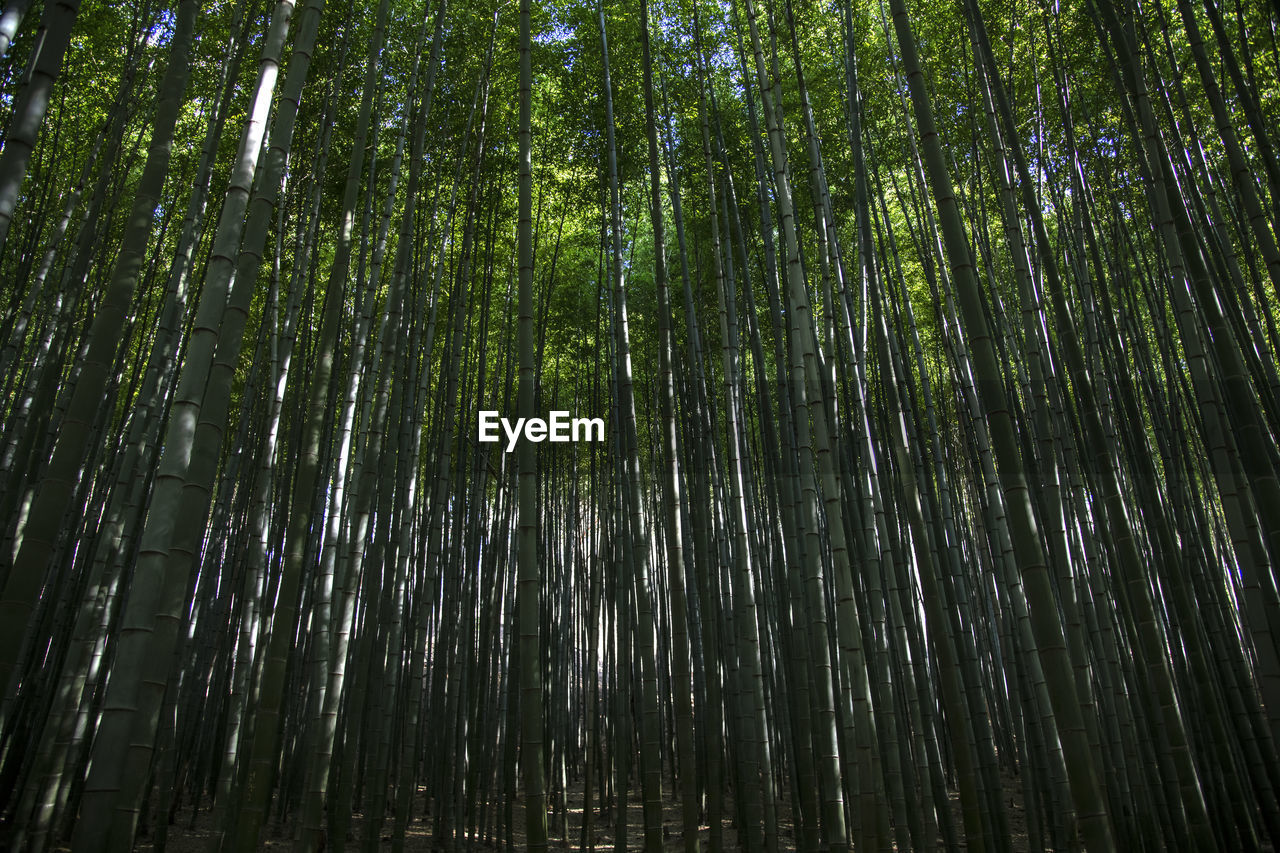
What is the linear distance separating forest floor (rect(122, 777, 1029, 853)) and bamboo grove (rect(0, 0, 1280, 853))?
0.22ft

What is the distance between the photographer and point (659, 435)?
6.84 meters

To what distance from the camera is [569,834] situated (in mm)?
5211

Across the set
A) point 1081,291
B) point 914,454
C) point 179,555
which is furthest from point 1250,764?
point 179,555

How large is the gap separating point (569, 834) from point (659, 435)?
3336mm

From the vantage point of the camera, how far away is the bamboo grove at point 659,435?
183cm

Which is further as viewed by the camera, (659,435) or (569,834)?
(659,435)

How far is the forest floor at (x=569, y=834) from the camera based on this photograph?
4.16m

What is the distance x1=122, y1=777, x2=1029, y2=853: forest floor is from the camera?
13.6ft

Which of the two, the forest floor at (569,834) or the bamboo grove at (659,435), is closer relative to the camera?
the bamboo grove at (659,435)

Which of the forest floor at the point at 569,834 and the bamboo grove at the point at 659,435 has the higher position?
the bamboo grove at the point at 659,435

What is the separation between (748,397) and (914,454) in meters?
3.16

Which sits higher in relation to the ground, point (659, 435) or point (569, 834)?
point (659, 435)

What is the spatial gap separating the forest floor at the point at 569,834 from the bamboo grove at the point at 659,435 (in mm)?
68

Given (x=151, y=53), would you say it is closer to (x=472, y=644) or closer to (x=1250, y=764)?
(x=472, y=644)
